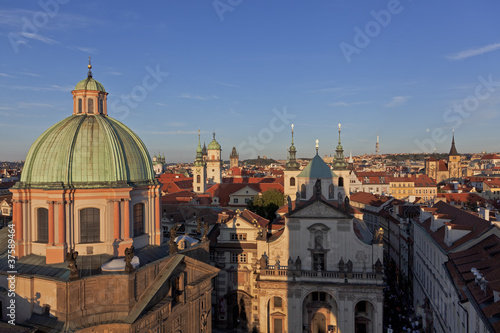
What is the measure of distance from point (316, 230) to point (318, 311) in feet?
26.3

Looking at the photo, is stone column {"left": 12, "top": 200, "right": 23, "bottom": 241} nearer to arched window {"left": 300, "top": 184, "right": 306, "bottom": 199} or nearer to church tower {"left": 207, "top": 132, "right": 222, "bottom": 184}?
arched window {"left": 300, "top": 184, "right": 306, "bottom": 199}

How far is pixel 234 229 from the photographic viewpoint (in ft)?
141

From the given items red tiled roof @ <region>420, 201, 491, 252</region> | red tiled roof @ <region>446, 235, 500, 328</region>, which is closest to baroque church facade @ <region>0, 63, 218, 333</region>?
red tiled roof @ <region>446, 235, 500, 328</region>

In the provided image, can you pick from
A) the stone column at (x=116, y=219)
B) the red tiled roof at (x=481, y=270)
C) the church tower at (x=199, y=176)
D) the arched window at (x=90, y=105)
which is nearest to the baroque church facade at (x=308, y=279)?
the red tiled roof at (x=481, y=270)

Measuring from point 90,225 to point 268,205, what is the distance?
42.6 m

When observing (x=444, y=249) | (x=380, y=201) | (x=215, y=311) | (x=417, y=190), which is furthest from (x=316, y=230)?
(x=417, y=190)

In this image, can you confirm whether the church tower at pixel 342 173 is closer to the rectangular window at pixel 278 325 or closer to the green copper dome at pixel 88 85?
the rectangular window at pixel 278 325

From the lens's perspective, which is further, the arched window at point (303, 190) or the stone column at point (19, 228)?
the arched window at point (303, 190)

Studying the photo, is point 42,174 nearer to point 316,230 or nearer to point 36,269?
point 36,269

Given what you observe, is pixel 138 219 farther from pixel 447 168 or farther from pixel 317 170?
pixel 447 168

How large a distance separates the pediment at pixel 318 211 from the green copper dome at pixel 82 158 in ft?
55.1

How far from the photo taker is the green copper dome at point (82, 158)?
85.0 feet

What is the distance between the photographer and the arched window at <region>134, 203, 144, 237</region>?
28281 mm

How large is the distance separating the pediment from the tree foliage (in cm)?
2517
